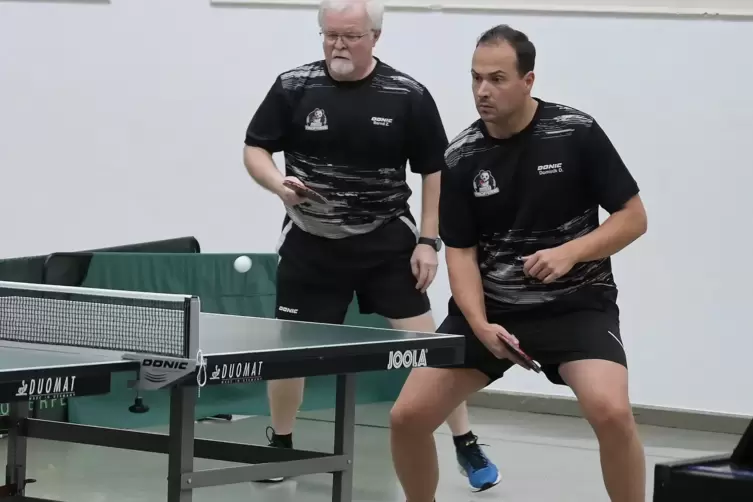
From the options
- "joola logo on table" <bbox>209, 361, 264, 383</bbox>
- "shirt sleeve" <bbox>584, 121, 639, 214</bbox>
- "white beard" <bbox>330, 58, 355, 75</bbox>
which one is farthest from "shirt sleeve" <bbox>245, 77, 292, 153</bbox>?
"joola logo on table" <bbox>209, 361, 264, 383</bbox>

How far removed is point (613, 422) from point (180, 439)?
1165 millimetres

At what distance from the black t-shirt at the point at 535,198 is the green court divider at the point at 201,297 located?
2.24m

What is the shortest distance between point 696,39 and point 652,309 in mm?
1323

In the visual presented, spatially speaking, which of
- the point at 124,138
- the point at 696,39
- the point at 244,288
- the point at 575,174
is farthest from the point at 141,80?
the point at 575,174

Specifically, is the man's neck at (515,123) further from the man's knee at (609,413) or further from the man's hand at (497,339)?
the man's knee at (609,413)

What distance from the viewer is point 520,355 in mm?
3547

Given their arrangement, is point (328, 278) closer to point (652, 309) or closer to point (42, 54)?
point (652, 309)

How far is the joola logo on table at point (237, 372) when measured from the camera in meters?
2.86

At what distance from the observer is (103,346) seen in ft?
9.88

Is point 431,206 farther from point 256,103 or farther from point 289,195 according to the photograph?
point 256,103

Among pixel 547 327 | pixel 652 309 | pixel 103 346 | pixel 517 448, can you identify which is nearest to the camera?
pixel 103 346

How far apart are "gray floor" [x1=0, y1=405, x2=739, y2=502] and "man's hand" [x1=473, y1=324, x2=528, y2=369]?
4.33 feet

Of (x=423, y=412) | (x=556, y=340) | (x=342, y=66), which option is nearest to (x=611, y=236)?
(x=556, y=340)

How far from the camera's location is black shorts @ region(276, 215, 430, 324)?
4539 millimetres
